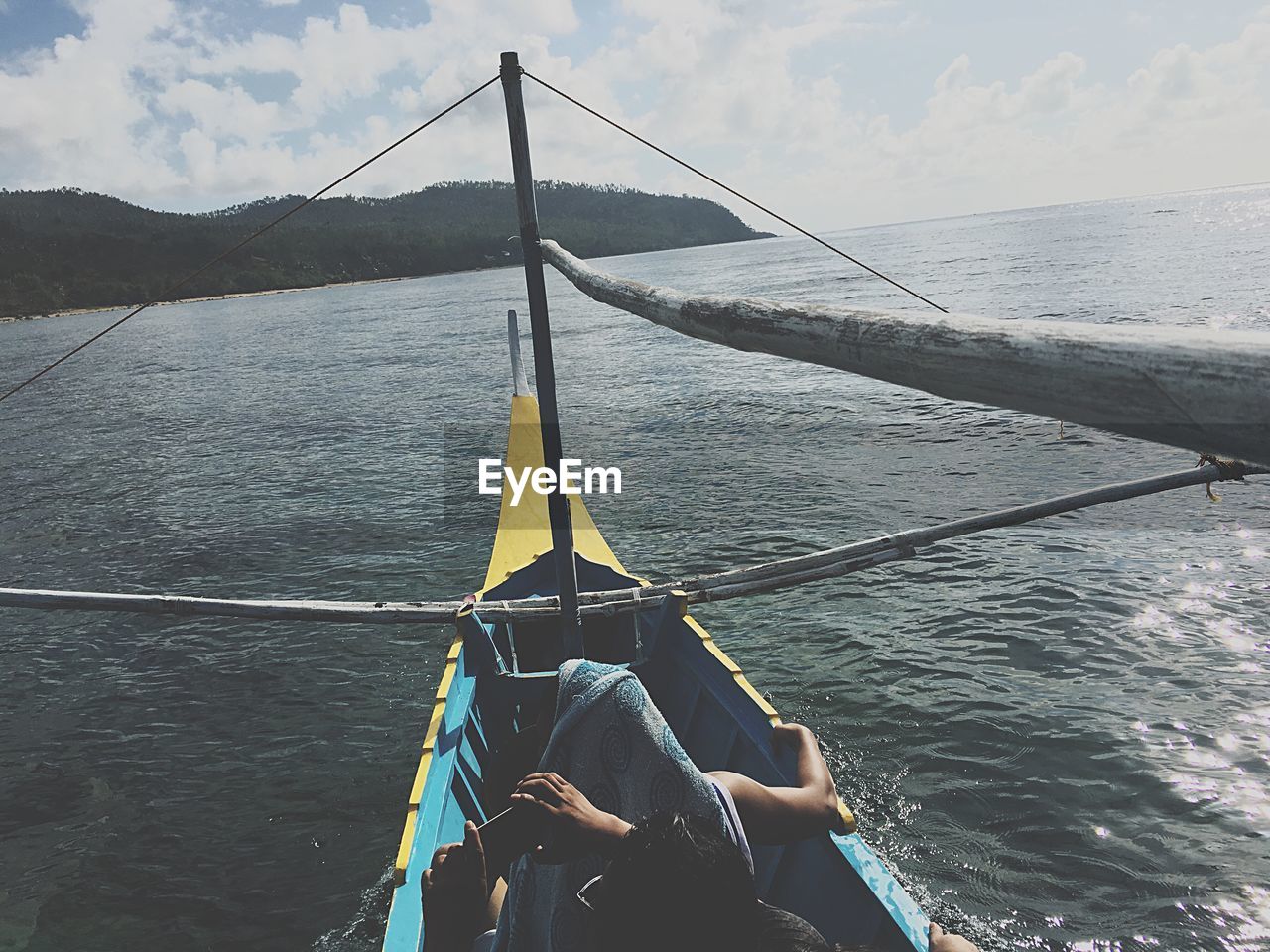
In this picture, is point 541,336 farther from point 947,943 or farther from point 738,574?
point 947,943

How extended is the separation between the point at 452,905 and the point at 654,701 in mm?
3501

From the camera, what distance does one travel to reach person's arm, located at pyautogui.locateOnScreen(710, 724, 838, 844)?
3055 mm

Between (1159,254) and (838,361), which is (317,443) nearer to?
(838,361)

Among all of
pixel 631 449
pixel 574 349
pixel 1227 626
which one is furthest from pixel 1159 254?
pixel 1227 626

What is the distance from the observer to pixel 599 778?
112 inches

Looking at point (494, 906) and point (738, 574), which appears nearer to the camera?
point (494, 906)

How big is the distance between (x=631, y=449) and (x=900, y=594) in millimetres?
11083

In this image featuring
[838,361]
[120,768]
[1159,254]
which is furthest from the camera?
[1159,254]

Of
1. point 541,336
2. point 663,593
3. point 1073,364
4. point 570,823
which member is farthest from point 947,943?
point 541,336

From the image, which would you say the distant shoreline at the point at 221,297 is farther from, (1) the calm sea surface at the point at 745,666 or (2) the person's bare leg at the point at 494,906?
(2) the person's bare leg at the point at 494,906

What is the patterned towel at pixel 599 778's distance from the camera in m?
2.74

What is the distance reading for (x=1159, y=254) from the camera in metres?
59.3

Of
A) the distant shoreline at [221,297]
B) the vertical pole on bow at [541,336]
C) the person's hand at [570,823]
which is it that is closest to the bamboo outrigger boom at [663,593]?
the vertical pole on bow at [541,336]

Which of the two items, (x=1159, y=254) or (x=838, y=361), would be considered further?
(x=1159, y=254)
